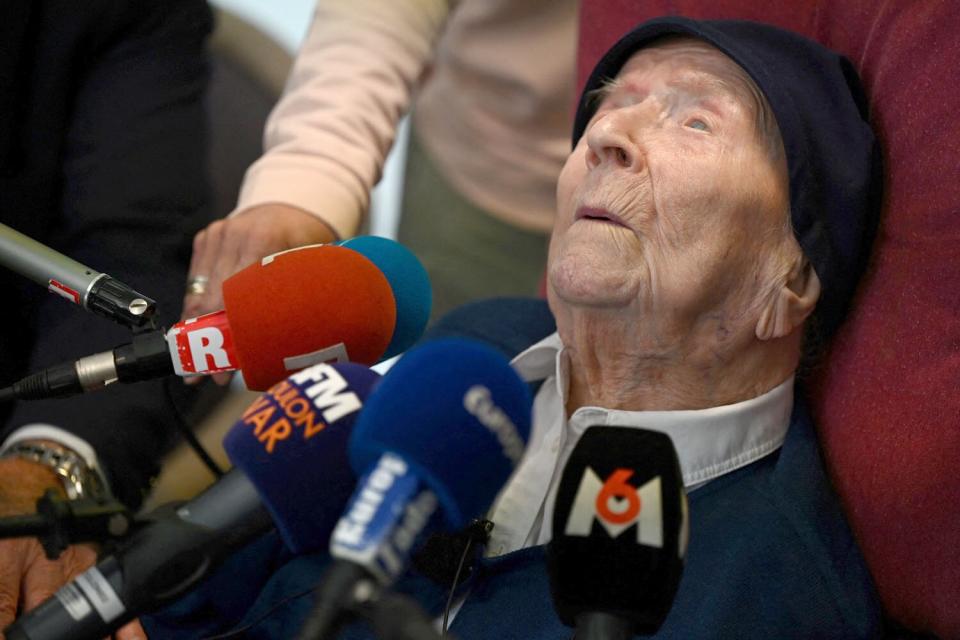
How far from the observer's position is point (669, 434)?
3.55 ft

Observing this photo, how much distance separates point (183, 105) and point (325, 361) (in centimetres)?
78

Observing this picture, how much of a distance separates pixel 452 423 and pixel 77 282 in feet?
1.36

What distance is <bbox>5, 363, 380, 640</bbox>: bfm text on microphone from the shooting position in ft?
2.26

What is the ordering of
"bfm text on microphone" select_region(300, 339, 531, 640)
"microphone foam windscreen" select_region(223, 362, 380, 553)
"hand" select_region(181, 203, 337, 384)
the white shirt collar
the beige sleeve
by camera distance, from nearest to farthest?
"bfm text on microphone" select_region(300, 339, 531, 640)
"microphone foam windscreen" select_region(223, 362, 380, 553)
the white shirt collar
"hand" select_region(181, 203, 337, 384)
the beige sleeve

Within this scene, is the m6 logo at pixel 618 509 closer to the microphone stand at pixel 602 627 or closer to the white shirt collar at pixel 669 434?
the microphone stand at pixel 602 627

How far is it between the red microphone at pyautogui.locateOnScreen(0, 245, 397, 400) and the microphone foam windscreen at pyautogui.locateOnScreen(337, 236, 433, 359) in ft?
0.23

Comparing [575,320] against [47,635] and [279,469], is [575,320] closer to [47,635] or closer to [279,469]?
[279,469]

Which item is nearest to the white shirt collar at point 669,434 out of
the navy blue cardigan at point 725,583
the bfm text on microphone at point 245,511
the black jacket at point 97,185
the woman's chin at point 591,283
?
the navy blue cardigan at point 725,583

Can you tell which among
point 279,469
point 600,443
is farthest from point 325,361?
point 600,443

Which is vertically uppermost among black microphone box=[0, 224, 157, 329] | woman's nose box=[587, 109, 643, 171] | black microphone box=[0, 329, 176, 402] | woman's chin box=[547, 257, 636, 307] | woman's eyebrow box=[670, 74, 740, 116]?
woman's eyebrow box=[670, 74, 740, 116]

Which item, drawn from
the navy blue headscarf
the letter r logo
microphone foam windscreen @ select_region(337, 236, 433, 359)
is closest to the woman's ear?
the navy blue headscarf

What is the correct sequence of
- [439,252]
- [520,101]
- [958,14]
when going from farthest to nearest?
[439,252], [520,101], [958,14]

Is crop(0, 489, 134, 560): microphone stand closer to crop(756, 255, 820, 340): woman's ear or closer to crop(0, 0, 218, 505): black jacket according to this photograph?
crop(0, 0, 218, 505): black jacket

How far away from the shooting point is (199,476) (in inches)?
58.7
